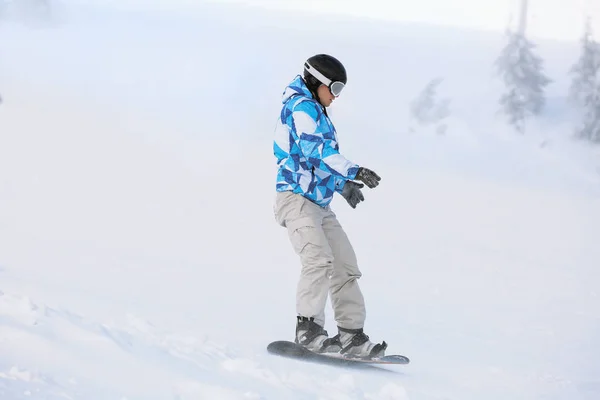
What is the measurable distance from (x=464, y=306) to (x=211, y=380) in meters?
5.51

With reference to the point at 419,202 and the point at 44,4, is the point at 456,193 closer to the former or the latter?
the point at 419,202

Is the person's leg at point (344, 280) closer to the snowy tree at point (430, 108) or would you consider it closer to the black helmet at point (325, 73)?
the black helmet at point (325, 73)

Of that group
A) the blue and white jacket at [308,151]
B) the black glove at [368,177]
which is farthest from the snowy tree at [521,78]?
the black glove at [368,177]

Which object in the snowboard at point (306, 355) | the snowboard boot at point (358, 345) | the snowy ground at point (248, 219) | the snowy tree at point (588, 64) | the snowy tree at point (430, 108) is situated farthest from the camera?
the snowy tree at point (430, 108)

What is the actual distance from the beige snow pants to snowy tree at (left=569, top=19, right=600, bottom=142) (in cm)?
2253

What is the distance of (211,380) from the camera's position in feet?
11.3

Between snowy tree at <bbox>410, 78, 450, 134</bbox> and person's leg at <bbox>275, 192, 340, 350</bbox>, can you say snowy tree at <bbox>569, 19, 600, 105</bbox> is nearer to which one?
snowy tree at <bbox>410, 78, 450, 134</bbox>

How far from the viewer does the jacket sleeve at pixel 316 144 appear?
448cm

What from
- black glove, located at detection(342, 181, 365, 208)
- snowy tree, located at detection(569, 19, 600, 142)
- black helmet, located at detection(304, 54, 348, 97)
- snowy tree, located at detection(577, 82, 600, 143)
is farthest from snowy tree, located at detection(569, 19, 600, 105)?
black glove, located at detection(342, 181, 365, 208)

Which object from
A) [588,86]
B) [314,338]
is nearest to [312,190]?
[314,338]

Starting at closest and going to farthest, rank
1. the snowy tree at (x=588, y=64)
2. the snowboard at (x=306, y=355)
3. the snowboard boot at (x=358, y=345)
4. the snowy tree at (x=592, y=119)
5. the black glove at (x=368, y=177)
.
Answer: the black glove at (x=368, y=177)
the snowboard at (x=306, y=355)
the snowboard boot at (x=358, y=345)
the snowy tree at (x=588, y=64)
the snowy tree at (x=592, y=119)

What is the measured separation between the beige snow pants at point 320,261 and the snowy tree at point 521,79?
22085 mm

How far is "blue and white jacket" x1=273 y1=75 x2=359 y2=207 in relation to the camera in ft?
14.9

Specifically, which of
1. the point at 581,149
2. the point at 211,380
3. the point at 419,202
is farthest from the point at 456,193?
the point at 211,380
